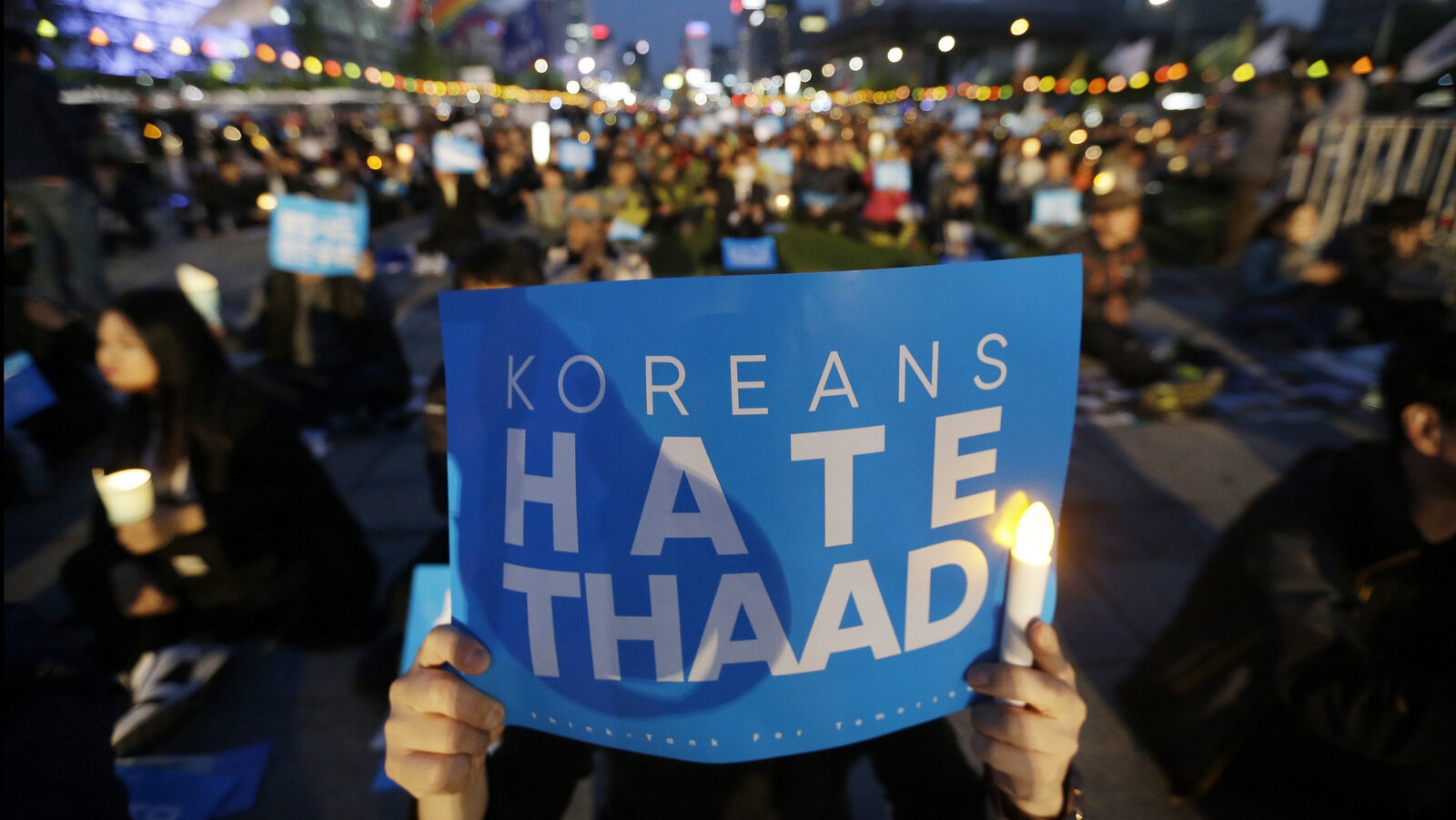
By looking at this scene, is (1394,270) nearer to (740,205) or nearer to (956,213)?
(956,213)

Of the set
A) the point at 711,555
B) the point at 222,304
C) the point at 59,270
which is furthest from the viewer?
the point at 222,304

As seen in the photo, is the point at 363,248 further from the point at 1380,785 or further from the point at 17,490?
the point at 1380,785

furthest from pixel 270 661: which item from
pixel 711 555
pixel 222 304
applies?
pixel 222 304

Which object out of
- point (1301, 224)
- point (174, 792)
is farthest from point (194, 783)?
point (1301, 224)

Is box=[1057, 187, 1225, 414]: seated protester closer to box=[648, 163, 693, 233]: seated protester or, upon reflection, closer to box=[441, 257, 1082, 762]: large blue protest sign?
box=[441, 257, 1082, 762]: large blue protest sign

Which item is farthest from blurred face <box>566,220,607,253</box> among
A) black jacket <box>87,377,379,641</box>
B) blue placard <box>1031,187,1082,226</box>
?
blue placard <box>1031,187,1082,226</box>

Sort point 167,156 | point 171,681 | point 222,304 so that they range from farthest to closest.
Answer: point 167,156 → point 222,304 → point 171,681

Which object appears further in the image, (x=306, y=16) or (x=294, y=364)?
(x=306, y=16)

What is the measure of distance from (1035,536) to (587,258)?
436 centimetres

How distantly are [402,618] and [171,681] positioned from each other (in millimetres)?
770

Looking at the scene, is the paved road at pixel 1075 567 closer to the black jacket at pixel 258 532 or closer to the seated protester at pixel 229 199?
the black jacket at pixel 258 532

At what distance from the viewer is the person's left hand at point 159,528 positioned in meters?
2.26

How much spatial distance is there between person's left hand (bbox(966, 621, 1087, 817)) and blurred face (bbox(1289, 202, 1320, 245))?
719 centimetres

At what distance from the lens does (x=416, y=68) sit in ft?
148
